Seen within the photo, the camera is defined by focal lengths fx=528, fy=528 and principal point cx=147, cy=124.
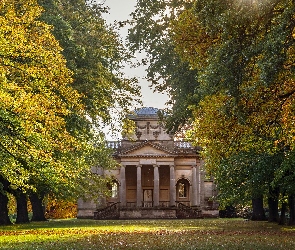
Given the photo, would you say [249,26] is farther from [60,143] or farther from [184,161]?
[184,161]

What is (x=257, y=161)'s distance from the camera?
22.8m

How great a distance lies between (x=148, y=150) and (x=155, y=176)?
312 centimetres

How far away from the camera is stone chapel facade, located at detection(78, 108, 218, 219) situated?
60938mm

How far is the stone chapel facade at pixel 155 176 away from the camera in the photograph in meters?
60.9

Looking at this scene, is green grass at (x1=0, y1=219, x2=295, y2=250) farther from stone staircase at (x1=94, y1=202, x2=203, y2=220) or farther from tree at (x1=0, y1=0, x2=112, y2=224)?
stone staircase at (x1=94, y1=202, x2=203, y2=220)

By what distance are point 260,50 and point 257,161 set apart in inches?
434

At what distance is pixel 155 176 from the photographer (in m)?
61.0

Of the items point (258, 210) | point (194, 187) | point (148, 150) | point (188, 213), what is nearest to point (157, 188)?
point (148, 150)

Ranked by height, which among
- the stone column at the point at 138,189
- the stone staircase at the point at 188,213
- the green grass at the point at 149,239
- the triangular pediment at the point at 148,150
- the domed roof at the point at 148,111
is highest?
the domed roof at the point at 148,111

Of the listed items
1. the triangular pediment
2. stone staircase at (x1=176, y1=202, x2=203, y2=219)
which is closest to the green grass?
stone staircase at (x1=176, y1=202, x2=203, y2=219)

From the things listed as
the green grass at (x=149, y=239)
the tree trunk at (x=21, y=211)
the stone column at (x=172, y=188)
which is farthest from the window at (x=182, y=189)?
the green grass at (x=149, y=239)

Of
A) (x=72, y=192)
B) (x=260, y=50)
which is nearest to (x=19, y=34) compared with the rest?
(x=260, y=50)

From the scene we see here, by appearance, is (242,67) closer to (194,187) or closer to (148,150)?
(148,150)

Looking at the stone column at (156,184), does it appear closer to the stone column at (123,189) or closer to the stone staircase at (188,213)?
the stone column at (123,189)
